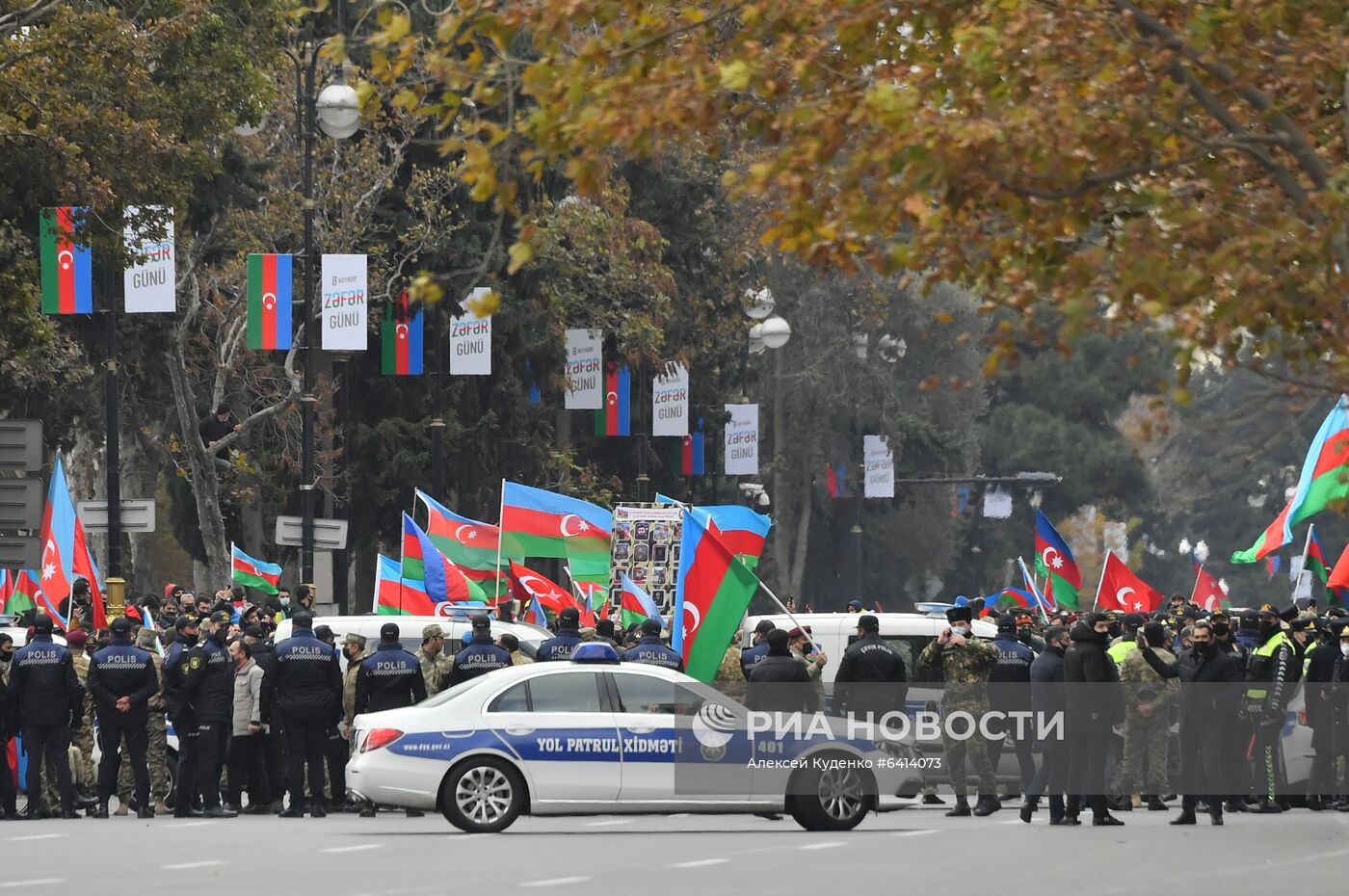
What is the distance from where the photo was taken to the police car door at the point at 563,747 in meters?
17.9

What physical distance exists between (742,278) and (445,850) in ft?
128

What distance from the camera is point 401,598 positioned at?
97.2 feet

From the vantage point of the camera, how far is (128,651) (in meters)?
20.2

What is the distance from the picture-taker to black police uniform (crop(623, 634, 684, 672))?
21.1m

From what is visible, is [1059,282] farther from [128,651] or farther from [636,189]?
[636,189]

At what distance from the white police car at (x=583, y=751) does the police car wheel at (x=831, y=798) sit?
0.02 m

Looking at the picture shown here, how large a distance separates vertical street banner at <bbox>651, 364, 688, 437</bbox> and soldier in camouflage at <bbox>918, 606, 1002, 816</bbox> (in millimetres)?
27672

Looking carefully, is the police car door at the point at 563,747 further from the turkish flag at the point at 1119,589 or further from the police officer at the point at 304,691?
the turkish flag at the point at 1119,589

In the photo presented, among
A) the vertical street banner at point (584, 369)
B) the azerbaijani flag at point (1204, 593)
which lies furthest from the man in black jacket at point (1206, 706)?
the vertical street banner at point (584, 369)

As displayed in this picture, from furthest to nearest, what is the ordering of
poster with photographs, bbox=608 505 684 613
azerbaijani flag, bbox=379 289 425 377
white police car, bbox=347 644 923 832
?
azerbaijani flag, bbox=379 289 425 377 → poster with photographs, bbox=608 505 684 613 → white police car, bbox=347 644 923 832

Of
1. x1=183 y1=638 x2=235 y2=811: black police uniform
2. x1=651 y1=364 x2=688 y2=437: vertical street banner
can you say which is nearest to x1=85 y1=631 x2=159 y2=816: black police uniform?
x1=183 y1=638 x2=235 y2=811: black police uniform

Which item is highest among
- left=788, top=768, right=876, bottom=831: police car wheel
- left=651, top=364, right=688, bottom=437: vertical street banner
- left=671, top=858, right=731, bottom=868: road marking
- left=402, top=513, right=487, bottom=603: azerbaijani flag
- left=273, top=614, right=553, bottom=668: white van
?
left=651, top=364, right=688, bottom=437: vertical street banner

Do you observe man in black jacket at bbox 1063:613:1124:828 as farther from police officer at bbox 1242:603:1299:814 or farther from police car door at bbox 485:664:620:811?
police car door at bbox 485:664:620:811

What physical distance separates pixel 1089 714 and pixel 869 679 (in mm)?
1932
